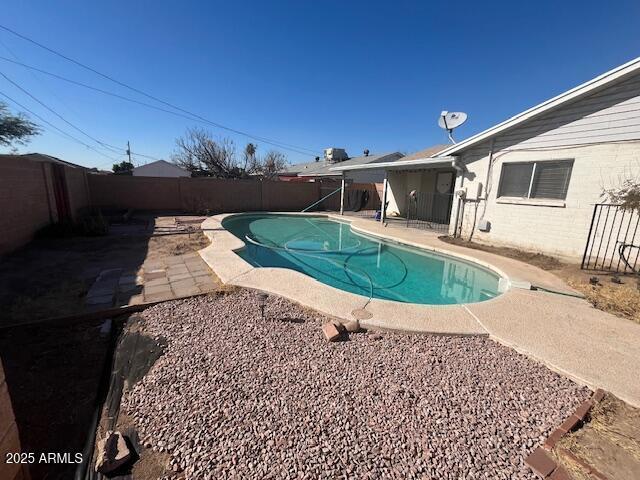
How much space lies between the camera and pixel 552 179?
21.7 feet

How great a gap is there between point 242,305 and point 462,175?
786 cm

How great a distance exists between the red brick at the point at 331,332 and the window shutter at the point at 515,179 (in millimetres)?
6903

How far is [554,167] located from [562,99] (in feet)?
4.89

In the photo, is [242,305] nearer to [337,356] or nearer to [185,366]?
[185,366]

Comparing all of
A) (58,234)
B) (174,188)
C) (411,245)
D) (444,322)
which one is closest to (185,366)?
(444,322)

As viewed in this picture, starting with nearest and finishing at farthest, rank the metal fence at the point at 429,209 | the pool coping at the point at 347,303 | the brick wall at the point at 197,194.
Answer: the pool coping at the point at 347,303 < the metal fence at the point at 429,209 < the brick wall at the point at 197,194

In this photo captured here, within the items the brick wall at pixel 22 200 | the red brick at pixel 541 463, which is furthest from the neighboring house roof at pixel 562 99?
the brick wall at pixel 22 200

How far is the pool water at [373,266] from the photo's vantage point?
5.62 m

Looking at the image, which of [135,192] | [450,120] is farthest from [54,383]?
[135,192]

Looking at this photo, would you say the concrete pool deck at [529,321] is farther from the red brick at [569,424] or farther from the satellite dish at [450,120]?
the satellite dish at [450,120]

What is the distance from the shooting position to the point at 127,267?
5.27 metres

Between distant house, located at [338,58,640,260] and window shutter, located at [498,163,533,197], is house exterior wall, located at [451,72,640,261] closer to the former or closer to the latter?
distant house, located at [338,58,640,260]

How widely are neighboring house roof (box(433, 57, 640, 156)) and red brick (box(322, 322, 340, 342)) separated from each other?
23.5ft

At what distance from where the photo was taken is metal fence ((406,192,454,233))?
39.6 ft
